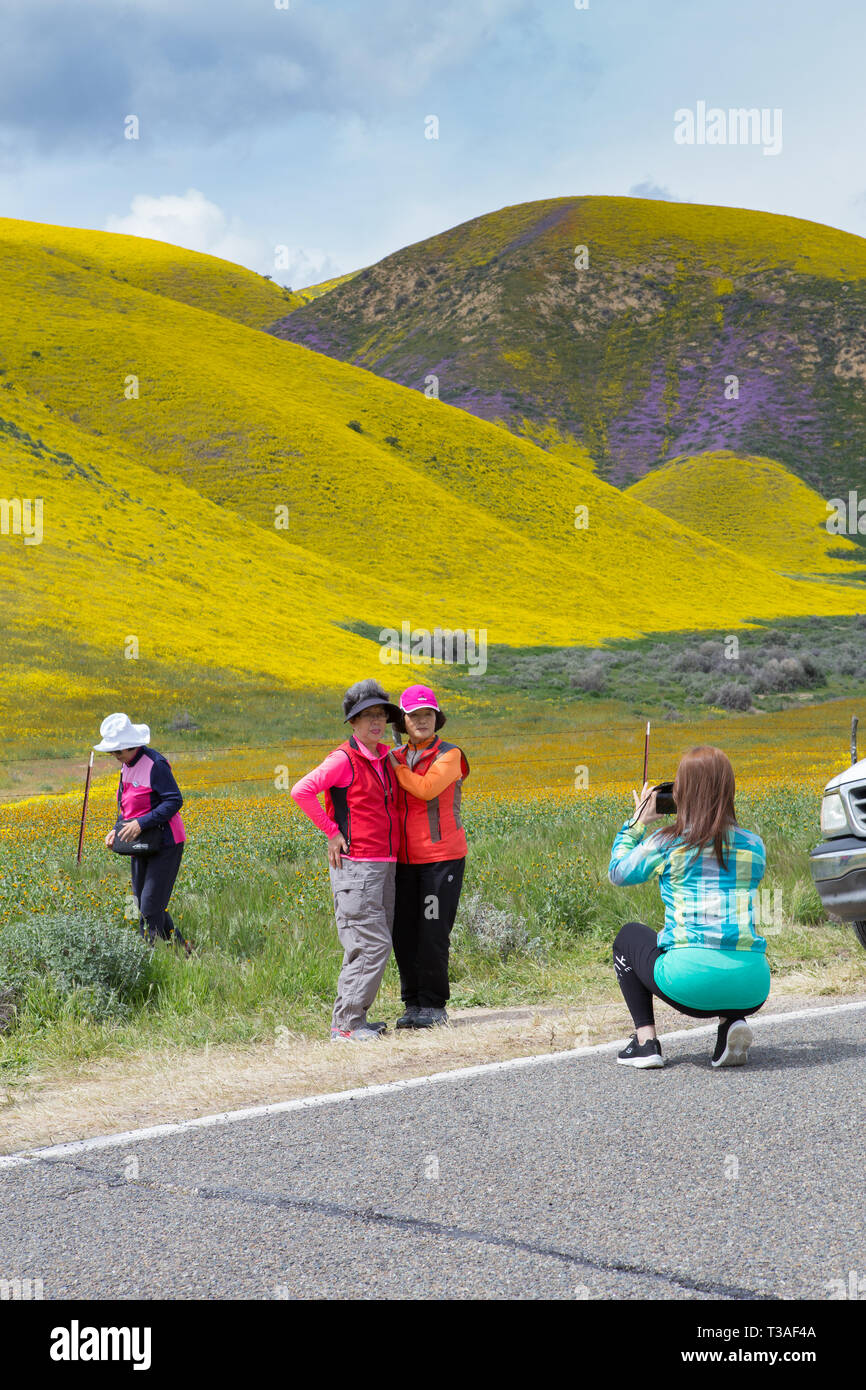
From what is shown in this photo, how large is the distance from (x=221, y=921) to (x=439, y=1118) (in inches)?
166

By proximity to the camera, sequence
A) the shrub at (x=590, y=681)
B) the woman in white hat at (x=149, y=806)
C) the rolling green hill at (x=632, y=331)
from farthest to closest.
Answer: the rolling green hill at (x=632, y=331) < the shrub at (x=590, y=681) < the woman in white hat at (x=149, y=806)

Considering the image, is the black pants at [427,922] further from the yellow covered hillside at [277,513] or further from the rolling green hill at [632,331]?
the rolling green hill at [632,331]

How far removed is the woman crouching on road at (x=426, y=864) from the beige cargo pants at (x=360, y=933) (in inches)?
10.8

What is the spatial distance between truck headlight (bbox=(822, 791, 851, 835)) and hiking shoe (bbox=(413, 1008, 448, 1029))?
221 cm

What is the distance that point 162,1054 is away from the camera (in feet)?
19.5

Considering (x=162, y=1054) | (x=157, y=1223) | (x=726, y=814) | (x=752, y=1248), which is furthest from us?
(x=162, y=1054)

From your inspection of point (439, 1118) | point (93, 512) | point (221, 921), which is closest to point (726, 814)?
point (439, 1118)

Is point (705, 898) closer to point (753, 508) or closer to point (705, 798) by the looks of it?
point (705, 798)

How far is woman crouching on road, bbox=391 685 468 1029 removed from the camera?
646 centimetres

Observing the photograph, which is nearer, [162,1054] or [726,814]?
[726,814]

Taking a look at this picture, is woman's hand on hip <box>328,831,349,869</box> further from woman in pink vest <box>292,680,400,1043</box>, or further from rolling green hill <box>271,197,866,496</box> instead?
rolling green hill <box>271,197,866,496</box>

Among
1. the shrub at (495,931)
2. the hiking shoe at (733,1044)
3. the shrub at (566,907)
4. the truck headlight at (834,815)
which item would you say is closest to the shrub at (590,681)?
the shrub at (566,907)

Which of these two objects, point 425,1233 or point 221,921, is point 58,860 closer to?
point 221,921

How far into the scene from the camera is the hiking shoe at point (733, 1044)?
5035mm
